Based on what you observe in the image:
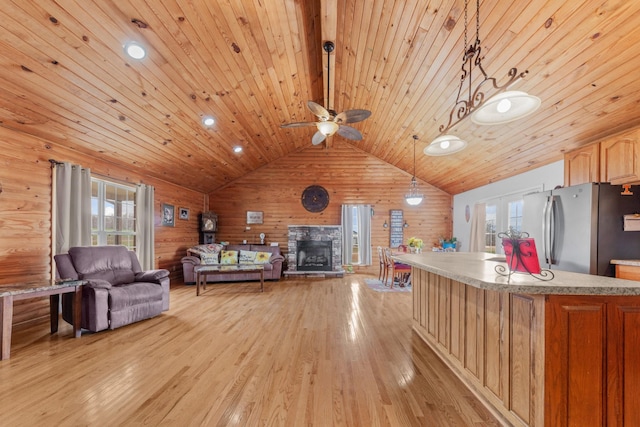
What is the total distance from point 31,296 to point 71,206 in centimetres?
162

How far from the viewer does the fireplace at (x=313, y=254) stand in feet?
24.8

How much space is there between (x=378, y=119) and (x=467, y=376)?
185 inches

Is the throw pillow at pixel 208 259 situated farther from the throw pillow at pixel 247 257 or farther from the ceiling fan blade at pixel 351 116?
the ceiling fan blade at pixel 351 116

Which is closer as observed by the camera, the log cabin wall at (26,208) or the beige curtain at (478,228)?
the log cabin wall at (26,208)

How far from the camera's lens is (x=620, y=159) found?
118 inches

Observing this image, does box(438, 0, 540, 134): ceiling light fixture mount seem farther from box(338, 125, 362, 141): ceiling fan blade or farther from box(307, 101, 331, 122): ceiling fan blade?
box(338, 125, 362, 141): ceiling fan blade

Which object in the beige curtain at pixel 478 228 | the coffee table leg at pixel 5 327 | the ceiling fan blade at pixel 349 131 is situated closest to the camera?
the coffee table leg at pixel 5 327

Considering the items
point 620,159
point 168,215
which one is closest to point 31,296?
point 168,215

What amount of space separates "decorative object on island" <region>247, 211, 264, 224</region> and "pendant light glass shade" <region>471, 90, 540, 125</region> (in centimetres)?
656

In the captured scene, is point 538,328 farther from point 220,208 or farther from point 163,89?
point 220,208

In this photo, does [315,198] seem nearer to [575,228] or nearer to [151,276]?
[151,276]

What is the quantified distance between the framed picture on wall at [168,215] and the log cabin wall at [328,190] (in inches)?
61.3

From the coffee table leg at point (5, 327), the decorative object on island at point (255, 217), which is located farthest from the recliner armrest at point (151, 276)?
the decorative object on island at point (255, 217)

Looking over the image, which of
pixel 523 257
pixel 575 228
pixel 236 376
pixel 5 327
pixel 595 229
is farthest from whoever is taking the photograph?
pixel 575 228
